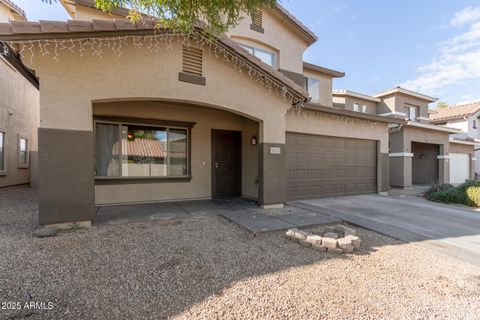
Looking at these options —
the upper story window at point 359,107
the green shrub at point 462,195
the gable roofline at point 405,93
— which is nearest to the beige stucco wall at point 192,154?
the green shrub at point 462,195

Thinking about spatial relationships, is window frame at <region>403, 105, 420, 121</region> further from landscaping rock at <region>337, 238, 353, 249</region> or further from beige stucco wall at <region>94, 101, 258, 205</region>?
landscaping rock at <region>337, 238, 353, 249</region>

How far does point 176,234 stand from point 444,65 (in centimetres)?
2279

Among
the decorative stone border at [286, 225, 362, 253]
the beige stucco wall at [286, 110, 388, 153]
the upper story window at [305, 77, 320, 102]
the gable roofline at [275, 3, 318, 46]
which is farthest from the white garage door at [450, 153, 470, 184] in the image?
the decorative stone border at [286, 225, 362, 253]

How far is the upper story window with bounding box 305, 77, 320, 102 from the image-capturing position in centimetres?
1220

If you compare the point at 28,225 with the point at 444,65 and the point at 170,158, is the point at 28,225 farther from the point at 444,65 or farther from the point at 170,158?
the point at 444,65

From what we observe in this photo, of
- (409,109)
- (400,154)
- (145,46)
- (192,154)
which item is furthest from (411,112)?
(145,46)

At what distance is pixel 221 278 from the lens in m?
3.25

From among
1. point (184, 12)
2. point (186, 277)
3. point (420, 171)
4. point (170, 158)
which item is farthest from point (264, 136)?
point (420, 171)

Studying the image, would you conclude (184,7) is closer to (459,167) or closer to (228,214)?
(228,214)

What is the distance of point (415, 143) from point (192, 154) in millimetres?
16359

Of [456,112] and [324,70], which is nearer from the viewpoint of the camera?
[324,70]

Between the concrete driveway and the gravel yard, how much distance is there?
537 mm

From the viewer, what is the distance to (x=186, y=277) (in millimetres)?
3252

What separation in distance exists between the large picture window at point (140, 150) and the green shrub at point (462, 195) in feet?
32.2
